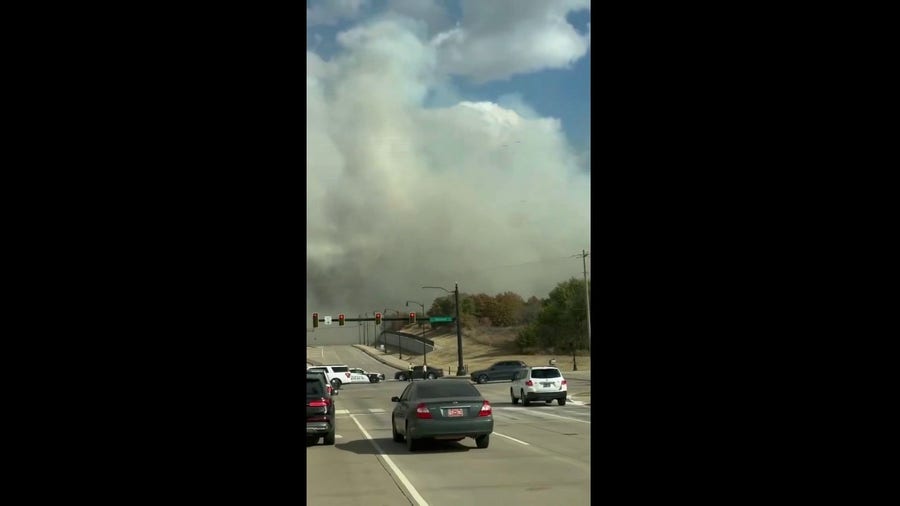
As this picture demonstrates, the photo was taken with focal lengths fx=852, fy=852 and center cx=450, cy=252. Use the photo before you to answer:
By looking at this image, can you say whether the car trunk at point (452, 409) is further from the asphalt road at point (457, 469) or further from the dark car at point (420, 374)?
the dark car at point (420, 374)

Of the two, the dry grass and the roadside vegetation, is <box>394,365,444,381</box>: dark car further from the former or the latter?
the dry grass

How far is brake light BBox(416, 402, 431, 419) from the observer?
17.0 metres

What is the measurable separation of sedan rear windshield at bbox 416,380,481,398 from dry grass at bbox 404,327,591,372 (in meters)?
60.2

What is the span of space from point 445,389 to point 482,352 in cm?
10414

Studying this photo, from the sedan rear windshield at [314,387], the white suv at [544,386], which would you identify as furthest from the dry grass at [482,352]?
the sedan rear windshield at [314,387]

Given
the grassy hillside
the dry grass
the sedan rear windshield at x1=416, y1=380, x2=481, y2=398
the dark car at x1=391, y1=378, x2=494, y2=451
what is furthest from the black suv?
the dry grass

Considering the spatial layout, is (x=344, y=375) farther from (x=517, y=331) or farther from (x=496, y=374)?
(x=517, y=331)

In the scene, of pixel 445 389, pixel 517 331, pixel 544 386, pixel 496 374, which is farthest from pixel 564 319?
pixel 445 389

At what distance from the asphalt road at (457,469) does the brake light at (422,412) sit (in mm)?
708

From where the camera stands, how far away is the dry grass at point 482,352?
3664 inches
